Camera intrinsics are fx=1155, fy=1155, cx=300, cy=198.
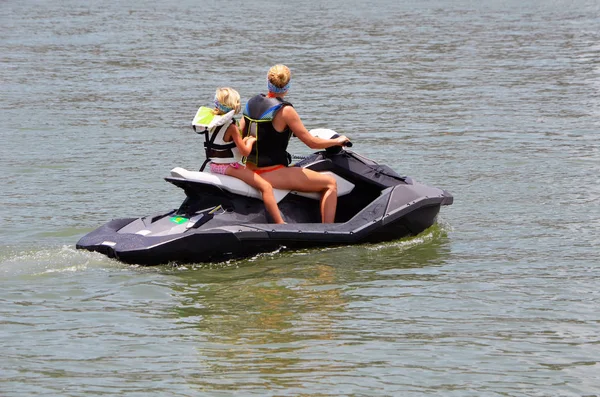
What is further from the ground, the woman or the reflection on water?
the woman

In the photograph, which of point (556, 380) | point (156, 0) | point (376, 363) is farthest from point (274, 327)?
point (156, 0)

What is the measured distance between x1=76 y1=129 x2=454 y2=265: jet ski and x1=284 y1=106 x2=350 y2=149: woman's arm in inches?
3.9

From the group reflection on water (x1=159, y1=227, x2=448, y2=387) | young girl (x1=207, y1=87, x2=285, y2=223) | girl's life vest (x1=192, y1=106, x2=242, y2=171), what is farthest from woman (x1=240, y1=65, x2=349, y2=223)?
reflection on water (x1=159, y1=227, x2=448, y2=387)

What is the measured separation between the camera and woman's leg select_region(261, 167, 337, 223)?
1074 cm

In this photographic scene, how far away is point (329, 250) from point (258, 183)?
0.94 m

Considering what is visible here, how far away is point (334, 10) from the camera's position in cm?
4122

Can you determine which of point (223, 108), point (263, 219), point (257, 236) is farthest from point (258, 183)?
point (223, 108)

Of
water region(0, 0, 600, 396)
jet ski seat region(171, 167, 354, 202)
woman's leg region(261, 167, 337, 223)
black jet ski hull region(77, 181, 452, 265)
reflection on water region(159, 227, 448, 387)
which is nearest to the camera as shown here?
water region(0, 0, 600, 396)

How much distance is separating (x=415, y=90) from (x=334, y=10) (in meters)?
19.0

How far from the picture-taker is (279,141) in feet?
35.1

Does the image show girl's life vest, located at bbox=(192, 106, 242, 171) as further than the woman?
No

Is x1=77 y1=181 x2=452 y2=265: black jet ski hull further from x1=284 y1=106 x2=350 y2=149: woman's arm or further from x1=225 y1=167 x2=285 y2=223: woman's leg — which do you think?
x1=284 y1=106 x2=350 y2=149: woman's arm

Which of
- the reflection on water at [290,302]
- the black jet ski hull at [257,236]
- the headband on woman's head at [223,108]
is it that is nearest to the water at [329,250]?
the reflection on water at [290,302]

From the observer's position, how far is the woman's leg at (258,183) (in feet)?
34.5
